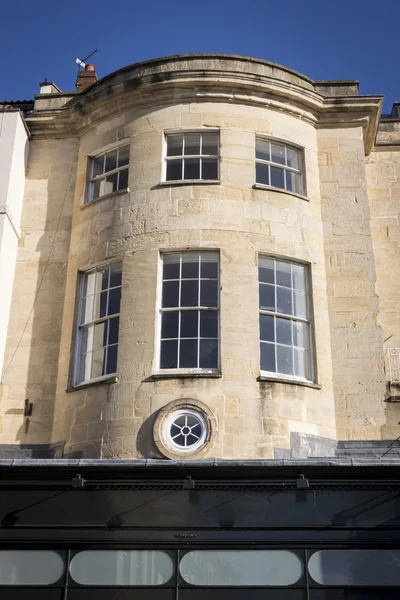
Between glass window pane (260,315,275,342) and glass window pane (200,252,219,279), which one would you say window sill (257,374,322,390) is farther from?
glass window pane (200,252,219,279)

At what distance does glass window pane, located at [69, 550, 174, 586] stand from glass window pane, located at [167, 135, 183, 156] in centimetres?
774

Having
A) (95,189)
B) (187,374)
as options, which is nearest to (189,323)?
(187,374)

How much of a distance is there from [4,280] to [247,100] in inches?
230

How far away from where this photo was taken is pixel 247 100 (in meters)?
15.5

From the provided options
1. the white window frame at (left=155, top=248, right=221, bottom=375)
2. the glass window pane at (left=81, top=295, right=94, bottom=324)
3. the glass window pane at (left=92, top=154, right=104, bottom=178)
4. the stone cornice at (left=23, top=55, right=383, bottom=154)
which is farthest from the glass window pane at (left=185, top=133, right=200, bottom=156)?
the glass window pane at (left=81, top=295, right=94, bottom=324)

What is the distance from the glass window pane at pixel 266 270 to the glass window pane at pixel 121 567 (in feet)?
17.2

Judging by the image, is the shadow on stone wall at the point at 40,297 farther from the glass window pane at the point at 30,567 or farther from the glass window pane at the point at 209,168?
the glass window pane at the point at 209,168

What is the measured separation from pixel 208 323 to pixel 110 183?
13.0 feet

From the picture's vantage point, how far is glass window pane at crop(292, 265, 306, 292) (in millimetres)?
14383

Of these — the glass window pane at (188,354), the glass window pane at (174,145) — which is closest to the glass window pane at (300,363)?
the glass window pane at (188,354)

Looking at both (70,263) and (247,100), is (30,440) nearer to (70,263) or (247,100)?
(70,263)

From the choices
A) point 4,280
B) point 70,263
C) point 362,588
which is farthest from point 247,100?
point 362,588

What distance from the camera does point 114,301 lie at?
14273mm

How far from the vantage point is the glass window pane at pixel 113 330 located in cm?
1395
